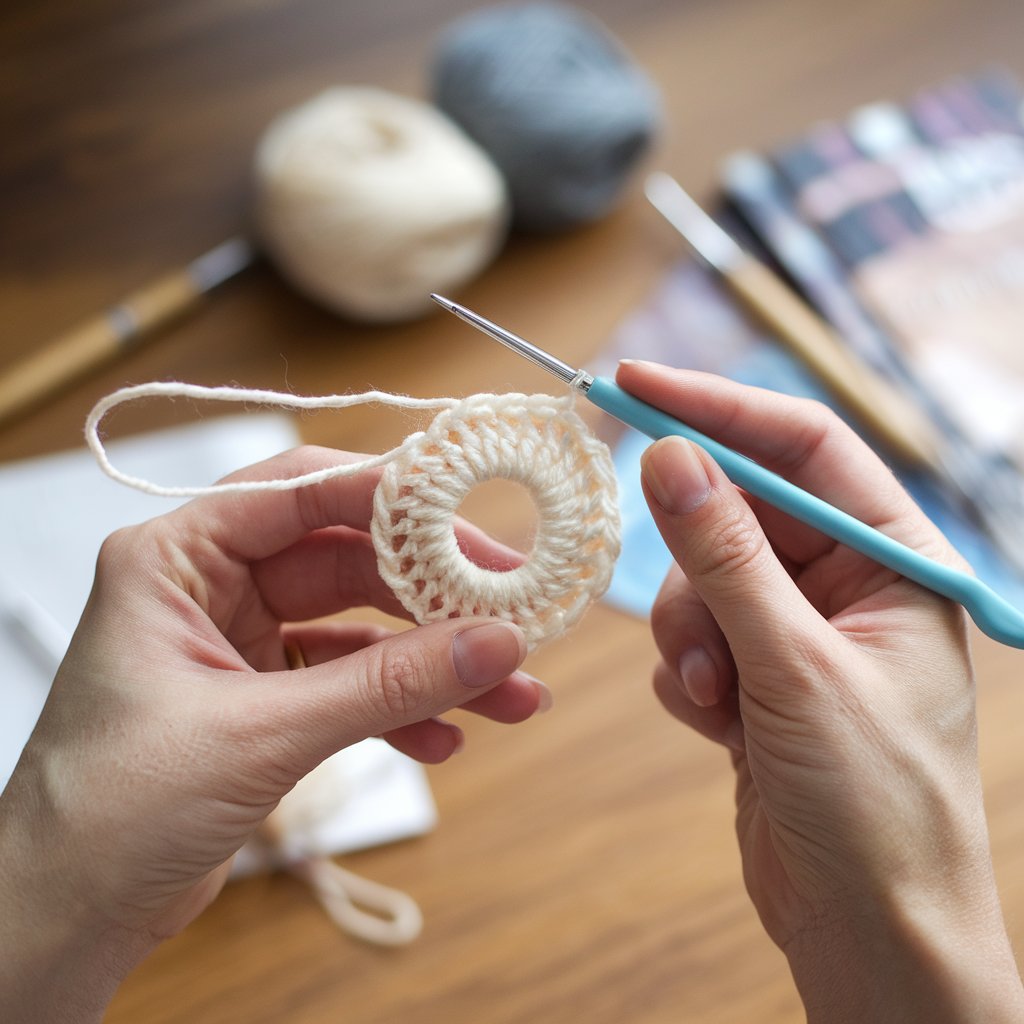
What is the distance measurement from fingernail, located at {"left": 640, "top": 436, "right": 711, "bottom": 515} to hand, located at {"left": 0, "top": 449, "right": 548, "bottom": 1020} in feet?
0.43

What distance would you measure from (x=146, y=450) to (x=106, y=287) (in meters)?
0.23

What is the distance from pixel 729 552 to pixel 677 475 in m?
0.06

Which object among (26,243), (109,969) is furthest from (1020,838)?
(26,243)

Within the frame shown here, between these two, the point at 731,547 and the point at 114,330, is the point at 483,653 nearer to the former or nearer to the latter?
the point at 731,547

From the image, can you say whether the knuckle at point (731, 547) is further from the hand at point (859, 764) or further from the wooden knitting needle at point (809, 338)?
the wooden knitting needle at point (809, 338)

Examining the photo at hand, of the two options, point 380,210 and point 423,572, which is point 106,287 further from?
point 423,572

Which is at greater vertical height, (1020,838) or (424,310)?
(424,310)

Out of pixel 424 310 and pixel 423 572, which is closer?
pixel 423 572

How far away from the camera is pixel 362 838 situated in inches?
36.3

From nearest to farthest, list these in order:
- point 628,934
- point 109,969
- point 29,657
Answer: point 109,969
point 628,934
point 29,657

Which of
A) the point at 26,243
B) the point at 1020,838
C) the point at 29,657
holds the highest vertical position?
the point at 26,243

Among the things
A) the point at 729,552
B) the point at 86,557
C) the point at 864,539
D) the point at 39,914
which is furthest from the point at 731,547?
the point at 86,557

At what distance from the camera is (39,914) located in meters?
0.61

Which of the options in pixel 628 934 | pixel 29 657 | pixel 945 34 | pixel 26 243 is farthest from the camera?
pixel 945 34
